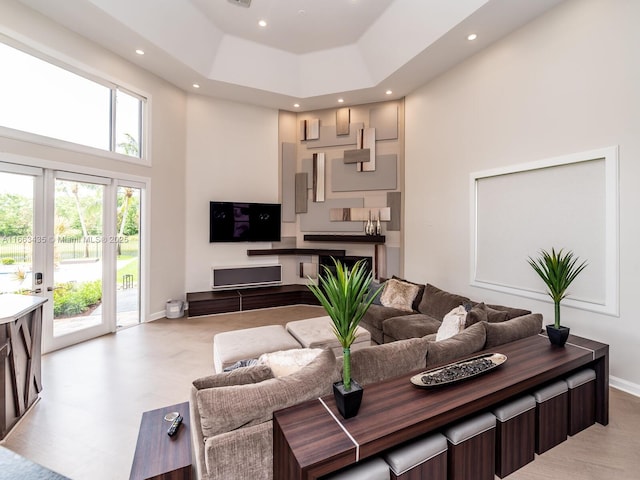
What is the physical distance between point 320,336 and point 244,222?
3.60 meters

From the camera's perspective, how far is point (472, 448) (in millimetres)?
1661

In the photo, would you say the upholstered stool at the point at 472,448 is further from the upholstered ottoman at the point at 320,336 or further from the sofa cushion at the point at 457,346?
the upholstered ottoman at the point at 320,336

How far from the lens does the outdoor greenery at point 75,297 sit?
3984 millimetres

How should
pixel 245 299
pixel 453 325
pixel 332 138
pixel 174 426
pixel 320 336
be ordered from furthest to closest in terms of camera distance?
pixel 332 138
pixel 245 299
pixel 320 336
pixel 453 325
pixel 174 426

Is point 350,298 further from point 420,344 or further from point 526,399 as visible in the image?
point 526,399

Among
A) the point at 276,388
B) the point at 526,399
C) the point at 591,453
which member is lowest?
the point at 591,453

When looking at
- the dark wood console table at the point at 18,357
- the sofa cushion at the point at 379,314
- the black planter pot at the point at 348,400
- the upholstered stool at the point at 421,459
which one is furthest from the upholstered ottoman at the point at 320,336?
the dark wood console table at the point at 18,357

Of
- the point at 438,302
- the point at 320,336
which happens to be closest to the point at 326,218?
the point at 438,302

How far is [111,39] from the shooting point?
13.6 feet

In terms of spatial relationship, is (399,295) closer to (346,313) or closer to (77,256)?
(346,313)

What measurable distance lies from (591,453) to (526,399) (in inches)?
30.0

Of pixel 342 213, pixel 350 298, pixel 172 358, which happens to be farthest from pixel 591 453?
pixel 342 213

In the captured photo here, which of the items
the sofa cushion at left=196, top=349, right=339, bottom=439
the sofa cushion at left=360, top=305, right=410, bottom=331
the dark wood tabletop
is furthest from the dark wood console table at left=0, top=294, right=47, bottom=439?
the sofa cushion at left=360, top=305, right=410, bottom=331

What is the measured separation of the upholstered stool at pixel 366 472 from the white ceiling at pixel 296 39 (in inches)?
179
